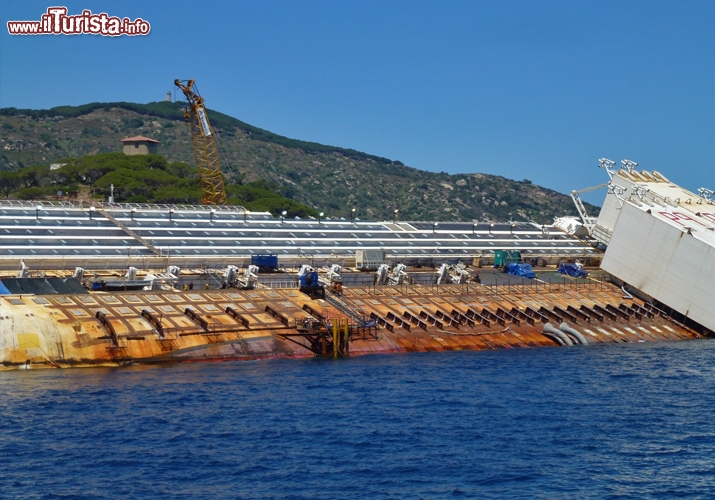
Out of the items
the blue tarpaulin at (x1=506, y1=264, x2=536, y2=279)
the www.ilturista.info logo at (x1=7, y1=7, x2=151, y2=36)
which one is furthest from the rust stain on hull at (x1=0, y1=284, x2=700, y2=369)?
the www.ilturista.info logo at (x1=7, y1=7, x2=151, y2=36)

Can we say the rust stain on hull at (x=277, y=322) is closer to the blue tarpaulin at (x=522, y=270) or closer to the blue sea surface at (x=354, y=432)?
the blue sea surface at (x=354, y=432)

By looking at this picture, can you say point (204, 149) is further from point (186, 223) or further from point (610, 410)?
point (610, 410)

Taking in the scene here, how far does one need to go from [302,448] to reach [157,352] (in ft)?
86.5

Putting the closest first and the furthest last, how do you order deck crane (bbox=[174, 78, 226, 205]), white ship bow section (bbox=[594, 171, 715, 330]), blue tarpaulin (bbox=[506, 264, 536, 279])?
white ship bow section (bbox=[594, 171, 715, 330])
blue tarpaulin (bbox=[506, 264, 536, 279])
deck crane (bbox=[174, 78, 226, 205])

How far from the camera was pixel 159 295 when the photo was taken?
8888 cm

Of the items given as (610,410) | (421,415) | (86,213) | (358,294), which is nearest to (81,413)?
(421,415)

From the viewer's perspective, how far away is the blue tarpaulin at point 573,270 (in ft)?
417

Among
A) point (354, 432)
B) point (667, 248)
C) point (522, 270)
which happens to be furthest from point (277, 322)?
point (667, 248)

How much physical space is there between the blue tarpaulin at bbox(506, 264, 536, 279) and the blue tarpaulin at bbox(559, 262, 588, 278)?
19.7ft

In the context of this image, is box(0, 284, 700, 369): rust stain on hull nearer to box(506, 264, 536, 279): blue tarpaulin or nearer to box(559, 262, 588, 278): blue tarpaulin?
box(506, 264, 536, 279): blue tarpaulin

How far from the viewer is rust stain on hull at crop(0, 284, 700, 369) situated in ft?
249

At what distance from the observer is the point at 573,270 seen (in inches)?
5027

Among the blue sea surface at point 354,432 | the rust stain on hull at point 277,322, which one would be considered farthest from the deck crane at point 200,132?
the blue sea surface at point 354,432

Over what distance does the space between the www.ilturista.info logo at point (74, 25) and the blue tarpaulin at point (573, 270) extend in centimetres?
6050
